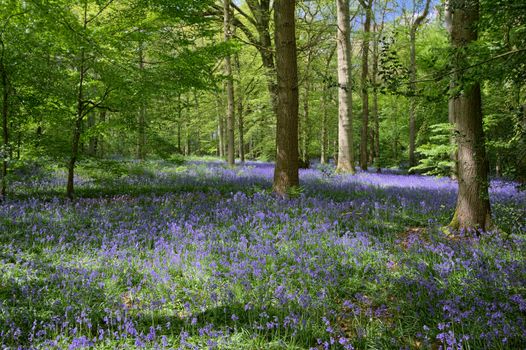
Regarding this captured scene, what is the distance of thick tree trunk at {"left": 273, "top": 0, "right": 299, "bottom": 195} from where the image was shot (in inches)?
288

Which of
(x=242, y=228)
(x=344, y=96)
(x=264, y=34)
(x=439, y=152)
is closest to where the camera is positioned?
(x=242, y=228)

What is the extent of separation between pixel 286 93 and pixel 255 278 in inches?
174

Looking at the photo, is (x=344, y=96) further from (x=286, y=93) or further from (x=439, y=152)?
(x=286, y=93)

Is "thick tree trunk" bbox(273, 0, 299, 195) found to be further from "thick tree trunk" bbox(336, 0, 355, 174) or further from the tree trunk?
"thick tree trunk" bbox(336, 0, 355, 174)

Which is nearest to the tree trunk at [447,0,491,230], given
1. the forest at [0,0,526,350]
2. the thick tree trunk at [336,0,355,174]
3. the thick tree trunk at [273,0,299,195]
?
the forest at [0,0,526,350]

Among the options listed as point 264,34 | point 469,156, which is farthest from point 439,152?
point 264,34

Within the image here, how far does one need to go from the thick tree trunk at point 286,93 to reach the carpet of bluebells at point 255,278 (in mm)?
822

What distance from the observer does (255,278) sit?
4035 millimetres

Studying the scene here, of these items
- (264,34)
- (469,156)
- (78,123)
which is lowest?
(469,156)

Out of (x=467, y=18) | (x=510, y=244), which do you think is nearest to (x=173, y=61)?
(x=467, y=18)

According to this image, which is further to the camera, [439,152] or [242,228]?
[439,152]

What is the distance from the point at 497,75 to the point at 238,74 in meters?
19.8

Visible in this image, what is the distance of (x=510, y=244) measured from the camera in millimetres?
4762

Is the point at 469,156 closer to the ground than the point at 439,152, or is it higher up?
closer to the ground
